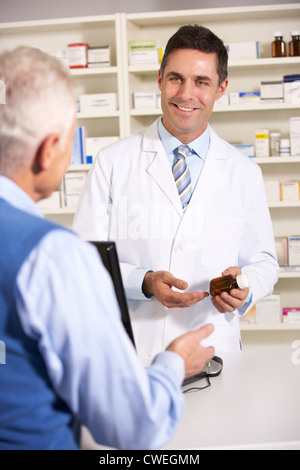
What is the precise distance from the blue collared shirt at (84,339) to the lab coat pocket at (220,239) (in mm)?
1055

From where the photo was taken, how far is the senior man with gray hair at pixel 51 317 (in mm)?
720

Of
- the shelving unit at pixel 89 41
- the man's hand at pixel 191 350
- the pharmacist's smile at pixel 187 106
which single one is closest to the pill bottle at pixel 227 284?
the man's hand at pixel 191 350

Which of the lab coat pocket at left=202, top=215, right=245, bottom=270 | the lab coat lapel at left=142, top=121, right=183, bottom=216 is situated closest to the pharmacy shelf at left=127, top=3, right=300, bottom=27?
the lab coat lapel at left=142, top=121, right=183, bottom=216

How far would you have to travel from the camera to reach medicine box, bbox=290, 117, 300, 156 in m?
3.26

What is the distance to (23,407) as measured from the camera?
76cm

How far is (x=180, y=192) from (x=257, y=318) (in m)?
1.80

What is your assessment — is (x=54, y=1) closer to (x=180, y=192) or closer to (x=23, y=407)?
(x=180, y=192)

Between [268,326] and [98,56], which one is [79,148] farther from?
[268,326]

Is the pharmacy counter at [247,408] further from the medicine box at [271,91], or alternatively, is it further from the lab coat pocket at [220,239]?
the medicine box at [271,91]

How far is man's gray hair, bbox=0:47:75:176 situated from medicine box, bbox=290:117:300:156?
2.69 m

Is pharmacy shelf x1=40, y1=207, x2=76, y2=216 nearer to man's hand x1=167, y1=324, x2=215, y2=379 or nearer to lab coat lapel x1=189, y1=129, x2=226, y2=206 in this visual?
lab coat lapel x1=189, y1=129, x2=226, y2=206

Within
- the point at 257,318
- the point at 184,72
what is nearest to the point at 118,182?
the point at 184,72

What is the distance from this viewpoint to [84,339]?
723mm
